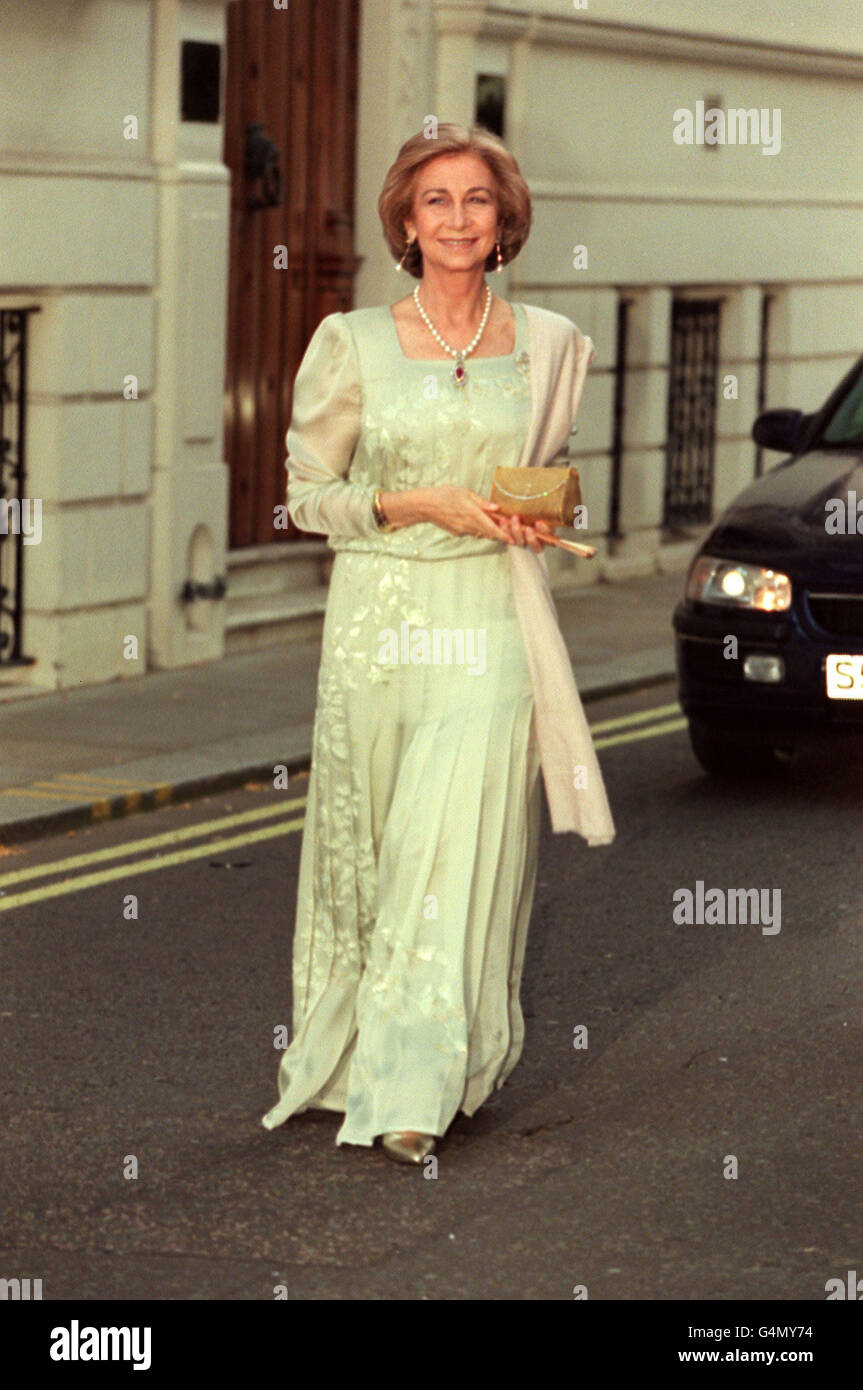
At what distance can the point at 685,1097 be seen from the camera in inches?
267

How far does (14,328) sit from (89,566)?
4.02 ft

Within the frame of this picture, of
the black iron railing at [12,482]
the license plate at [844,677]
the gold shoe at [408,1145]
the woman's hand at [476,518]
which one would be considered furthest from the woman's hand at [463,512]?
the black iron railing at [12,482]

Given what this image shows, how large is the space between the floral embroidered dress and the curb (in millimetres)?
4090

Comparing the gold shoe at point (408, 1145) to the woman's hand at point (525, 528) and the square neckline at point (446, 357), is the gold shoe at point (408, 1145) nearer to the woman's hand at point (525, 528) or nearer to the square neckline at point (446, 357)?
the woman's hand at point (525, 528)

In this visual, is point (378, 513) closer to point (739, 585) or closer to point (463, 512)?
point (463, 512)

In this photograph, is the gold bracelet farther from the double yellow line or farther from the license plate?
the license plate

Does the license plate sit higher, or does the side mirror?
the side mirror

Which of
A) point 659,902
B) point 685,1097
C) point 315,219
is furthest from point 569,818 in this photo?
point 315,219

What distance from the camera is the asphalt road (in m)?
5.49

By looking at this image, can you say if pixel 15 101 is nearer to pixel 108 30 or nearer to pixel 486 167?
Answer: pixel 108 30

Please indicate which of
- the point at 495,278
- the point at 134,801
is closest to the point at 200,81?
the point at 495,278

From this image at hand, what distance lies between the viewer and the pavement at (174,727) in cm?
1079

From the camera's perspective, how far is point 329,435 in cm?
614

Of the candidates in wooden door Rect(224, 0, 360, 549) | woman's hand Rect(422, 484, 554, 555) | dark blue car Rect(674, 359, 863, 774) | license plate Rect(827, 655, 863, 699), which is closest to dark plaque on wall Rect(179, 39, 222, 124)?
wooden door Rect(224, 0, 360, 549)
